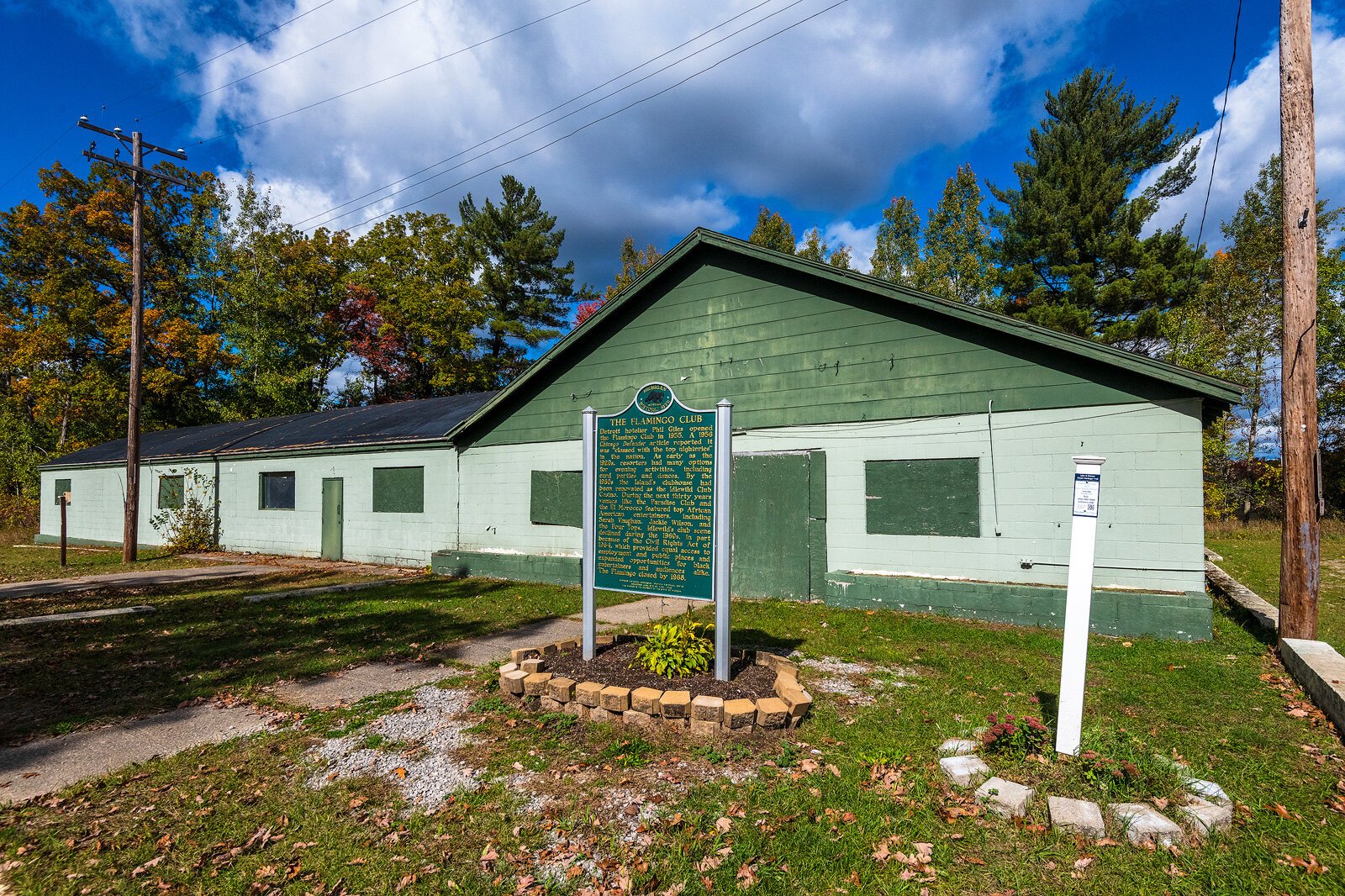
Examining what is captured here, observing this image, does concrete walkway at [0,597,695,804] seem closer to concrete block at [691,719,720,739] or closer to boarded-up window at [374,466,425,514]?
concrete block at [691,719,720,739]

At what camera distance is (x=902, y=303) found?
9789 mm

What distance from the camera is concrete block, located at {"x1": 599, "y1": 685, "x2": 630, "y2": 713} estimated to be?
16.8 feet

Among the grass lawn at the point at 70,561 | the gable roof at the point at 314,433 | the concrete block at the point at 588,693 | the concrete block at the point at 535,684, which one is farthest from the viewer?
the gable roof at the point at 314,433

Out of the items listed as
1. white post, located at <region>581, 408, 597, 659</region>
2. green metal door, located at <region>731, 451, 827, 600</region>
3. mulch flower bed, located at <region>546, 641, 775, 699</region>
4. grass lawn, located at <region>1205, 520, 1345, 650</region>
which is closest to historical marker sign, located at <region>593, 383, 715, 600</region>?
white post, located at <region>581, 408, 597, 659</region>

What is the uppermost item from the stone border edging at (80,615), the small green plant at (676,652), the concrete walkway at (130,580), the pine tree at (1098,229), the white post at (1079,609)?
the pine tree at (1098,229)

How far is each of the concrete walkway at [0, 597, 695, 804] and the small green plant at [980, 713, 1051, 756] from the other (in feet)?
17.1

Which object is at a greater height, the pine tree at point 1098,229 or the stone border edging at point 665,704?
the pine tree at point 1098,229

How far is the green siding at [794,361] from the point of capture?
9.05 m

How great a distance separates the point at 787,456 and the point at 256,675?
26.2 feet

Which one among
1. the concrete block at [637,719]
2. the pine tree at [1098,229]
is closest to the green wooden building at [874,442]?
the concrete block at [637,719]

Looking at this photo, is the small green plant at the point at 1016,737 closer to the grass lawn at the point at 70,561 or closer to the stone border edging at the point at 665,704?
the stone border edging at the point at 665,704

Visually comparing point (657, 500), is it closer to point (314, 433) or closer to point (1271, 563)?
point (314, 433)

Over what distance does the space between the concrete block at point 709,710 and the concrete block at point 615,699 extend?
581mm

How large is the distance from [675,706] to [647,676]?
2.45 feet
